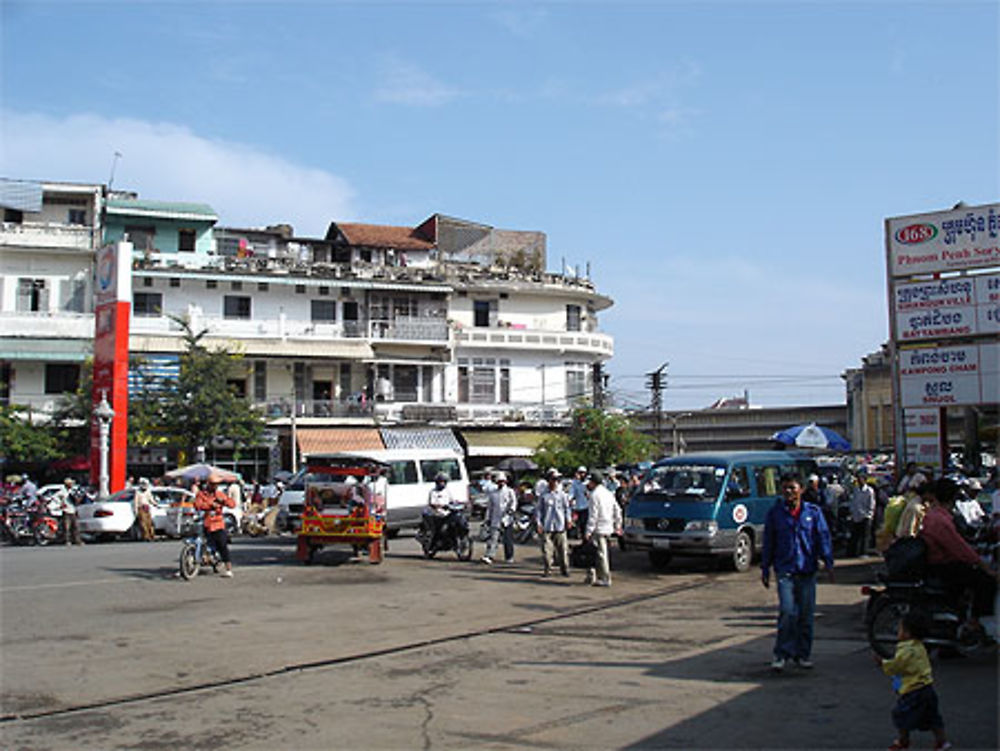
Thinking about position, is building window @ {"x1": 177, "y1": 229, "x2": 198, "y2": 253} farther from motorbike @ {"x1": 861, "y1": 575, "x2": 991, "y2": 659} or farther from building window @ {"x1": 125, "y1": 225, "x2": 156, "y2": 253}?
motorbike @ {"x1": 861, "y1": 575, "x2": 991, "y2": 659}

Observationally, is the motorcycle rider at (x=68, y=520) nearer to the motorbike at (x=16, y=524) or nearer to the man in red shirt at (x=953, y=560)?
the motorbike at (x=16, y=524)

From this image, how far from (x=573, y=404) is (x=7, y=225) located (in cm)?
2588

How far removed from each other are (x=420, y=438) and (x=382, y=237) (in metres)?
12.8

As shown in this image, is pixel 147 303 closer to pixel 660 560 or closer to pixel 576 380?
pixel 576 380

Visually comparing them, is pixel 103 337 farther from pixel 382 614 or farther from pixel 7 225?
pixel 382 614

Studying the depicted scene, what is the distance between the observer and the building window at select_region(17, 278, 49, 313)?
41.4 meters

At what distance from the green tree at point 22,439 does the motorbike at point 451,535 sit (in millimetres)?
22798

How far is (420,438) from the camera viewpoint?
4247 centimetres

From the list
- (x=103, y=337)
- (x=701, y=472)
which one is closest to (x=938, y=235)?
(x=701, y=472)

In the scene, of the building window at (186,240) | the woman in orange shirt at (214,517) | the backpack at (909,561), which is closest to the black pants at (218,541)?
the woman in orange shirt at (214,517)

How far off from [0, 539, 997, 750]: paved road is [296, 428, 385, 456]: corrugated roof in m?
25.6

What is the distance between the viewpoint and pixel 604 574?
15.7 m

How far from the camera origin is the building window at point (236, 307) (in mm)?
44156

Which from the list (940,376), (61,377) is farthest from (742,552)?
(61,377)
